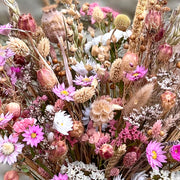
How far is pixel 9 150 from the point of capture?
51 centimetres

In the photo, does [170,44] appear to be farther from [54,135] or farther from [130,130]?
[54,135]

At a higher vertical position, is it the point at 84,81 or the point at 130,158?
the point at 84,81

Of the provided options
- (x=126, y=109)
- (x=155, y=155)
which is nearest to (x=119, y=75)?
(x=126, y=109)

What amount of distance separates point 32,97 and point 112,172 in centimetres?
28

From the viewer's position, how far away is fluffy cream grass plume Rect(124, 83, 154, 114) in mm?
519

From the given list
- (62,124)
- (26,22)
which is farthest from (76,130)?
(26,22)

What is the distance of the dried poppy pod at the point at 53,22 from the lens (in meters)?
0.57

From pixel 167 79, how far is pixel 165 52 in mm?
55

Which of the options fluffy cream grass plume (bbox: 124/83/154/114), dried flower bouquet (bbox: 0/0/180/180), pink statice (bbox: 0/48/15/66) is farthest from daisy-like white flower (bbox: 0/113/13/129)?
fluffy cream grass plume (bbox: 124/83/154/114)

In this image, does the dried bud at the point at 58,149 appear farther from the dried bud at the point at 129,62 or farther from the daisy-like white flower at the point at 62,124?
the dried bud at the point at 129,62

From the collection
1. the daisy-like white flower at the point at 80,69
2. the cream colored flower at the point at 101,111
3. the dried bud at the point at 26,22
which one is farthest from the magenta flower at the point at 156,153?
the dried bud at the point at 26,22

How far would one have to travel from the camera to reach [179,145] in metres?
0.53

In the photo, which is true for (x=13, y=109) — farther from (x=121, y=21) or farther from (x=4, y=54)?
(x=121, y=21)

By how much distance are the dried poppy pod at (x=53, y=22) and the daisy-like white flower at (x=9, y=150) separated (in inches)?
9.0
